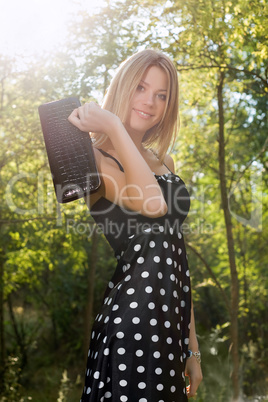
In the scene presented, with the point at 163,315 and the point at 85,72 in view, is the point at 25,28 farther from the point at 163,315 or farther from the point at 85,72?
the point at 163,315

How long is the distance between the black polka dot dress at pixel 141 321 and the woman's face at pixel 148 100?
0.97 ft

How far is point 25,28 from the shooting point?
16.9ft

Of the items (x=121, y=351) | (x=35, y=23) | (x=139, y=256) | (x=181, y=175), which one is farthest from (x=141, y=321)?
(x=181, y=175)

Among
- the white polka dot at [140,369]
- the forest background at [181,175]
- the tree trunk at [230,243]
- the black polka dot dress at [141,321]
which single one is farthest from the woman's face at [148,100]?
the tree trunk at [230,243]

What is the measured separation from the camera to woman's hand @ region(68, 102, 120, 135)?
174 cm

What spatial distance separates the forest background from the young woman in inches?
62.6

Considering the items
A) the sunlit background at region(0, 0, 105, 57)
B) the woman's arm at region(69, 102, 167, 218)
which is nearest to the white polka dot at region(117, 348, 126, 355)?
the woman's arm at region(69, 102, 167, 218)

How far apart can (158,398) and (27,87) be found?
4.72m

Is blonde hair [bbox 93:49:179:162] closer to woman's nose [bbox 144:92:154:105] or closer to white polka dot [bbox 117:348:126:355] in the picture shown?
woman's nose [bbox 144:92:154:105]

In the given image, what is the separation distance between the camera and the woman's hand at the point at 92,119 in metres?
1.74

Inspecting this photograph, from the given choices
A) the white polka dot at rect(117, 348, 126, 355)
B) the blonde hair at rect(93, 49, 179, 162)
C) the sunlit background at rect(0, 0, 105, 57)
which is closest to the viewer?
the white polka dot at rect(117, 348, 126, 355)

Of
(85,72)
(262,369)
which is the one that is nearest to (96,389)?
(85,72)

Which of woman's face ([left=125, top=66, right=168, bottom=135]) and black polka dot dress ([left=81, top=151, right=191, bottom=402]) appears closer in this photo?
black polka dot dress ([left=81, top=151, right=191, bottom=402])

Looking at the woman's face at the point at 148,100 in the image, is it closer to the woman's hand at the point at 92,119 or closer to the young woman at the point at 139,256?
the young woman at the point at 139,256
